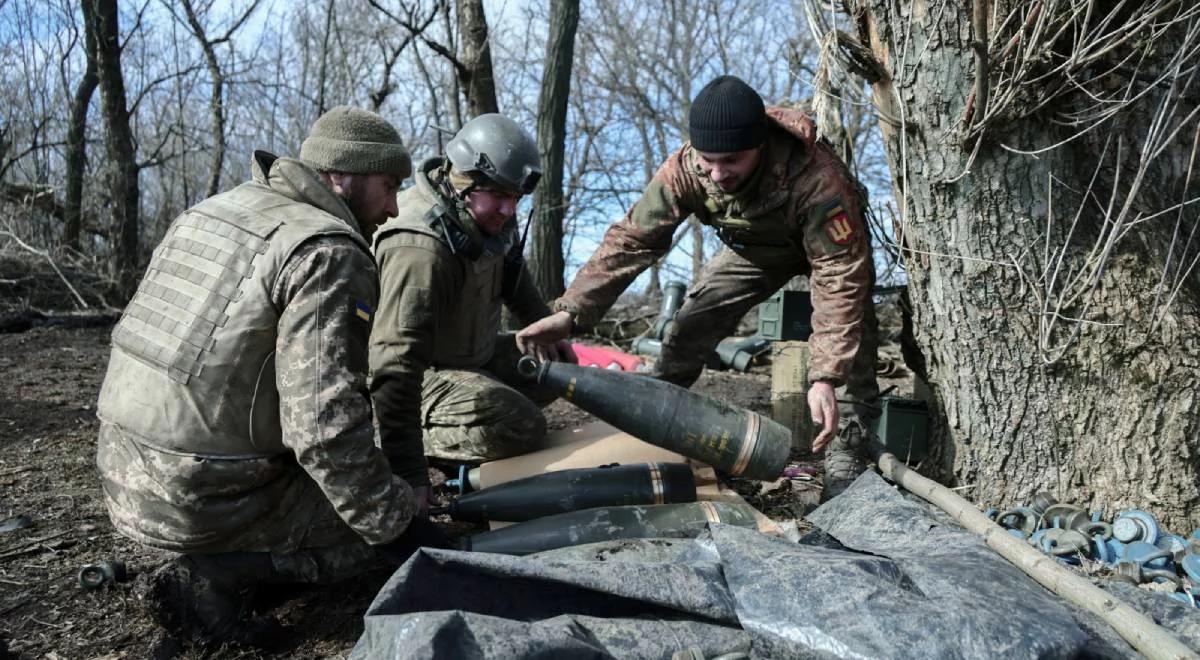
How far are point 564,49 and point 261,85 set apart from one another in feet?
28.6

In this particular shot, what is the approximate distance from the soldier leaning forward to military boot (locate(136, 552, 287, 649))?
5.32 ft

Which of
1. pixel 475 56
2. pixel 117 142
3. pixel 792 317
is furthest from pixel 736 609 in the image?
pixel 117 142

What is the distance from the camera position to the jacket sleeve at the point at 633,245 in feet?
13.3

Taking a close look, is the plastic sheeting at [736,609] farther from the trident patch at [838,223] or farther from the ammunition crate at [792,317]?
the ammunition crate at [792,317]

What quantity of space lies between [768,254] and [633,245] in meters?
0.65

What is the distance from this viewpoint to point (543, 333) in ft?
12.9

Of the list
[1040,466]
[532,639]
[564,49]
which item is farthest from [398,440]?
[564,49]

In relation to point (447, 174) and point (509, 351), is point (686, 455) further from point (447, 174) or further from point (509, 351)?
point (447, 174)

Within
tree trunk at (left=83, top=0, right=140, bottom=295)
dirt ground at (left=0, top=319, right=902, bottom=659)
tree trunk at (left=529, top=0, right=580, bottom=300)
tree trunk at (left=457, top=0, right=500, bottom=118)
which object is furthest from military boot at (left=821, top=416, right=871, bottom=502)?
tree trunk at (left=83, top=0, right=140, bottom=295)

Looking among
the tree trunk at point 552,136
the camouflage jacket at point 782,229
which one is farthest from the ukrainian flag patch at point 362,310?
the tree trunk at point 552,136

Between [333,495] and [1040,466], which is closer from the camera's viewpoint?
[333,495]

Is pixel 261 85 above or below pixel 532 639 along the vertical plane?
above

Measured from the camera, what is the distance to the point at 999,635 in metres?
2.12

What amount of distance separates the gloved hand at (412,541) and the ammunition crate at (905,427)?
2.20 metres
